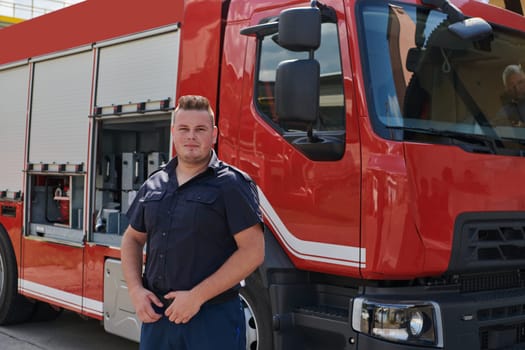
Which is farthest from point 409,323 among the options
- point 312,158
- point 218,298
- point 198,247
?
point 198,247

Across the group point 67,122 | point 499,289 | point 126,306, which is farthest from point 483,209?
point 67,122

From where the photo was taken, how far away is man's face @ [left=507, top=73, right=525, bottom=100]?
4.23 meters

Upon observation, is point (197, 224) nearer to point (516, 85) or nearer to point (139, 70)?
point (516, 85)

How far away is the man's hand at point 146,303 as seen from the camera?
2.67 meters

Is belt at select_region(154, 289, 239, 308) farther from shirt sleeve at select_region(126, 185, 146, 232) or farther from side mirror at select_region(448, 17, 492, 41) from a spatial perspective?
side mirror at select_region(448, 17, 492, 41)

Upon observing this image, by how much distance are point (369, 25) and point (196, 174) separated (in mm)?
1471

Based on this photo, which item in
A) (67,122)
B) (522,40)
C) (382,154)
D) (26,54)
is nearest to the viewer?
(382,154)

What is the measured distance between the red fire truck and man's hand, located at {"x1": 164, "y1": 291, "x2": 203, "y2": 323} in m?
1.17

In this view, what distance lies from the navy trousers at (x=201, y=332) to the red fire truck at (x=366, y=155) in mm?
968

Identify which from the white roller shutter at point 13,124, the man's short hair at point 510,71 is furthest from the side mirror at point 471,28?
the white roller shutter at point 13,124

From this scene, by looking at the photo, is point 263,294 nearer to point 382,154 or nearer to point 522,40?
point 382,154

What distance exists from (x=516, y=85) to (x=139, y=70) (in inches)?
106

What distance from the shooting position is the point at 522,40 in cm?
445

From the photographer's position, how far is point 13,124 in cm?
674
